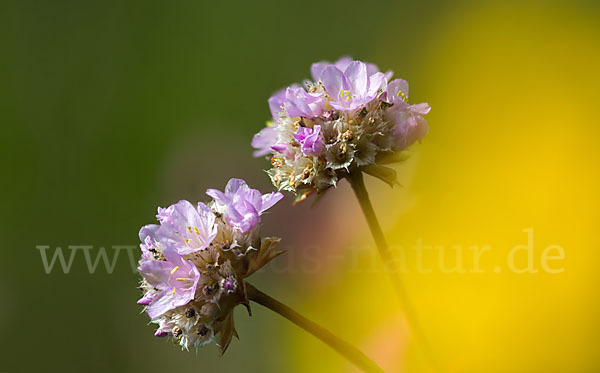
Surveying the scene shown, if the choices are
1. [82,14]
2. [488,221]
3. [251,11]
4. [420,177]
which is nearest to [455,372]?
[488,221]

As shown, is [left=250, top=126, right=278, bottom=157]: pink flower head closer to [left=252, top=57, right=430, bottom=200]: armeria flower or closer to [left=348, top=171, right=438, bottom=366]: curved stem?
[left=252, top=57, right=430, bottom=200]: armeria flower

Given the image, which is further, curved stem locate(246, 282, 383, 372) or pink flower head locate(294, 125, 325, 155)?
pink flower head locate(294, 125, 325, 155)

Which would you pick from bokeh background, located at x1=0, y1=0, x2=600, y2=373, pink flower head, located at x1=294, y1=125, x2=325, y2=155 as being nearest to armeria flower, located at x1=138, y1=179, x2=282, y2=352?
pink flower head, located at x1=294, y1=125, x2=325, y2=155

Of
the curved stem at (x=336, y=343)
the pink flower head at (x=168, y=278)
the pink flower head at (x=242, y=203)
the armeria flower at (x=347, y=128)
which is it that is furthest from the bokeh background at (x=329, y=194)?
the pink flower head at (x=168, y=278)

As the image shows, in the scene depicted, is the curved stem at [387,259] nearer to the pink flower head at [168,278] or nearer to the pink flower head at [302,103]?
the pink flower head at [302,103]

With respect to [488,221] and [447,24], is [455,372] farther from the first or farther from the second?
[447,24]

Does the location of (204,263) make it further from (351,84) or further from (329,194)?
(329,194)
